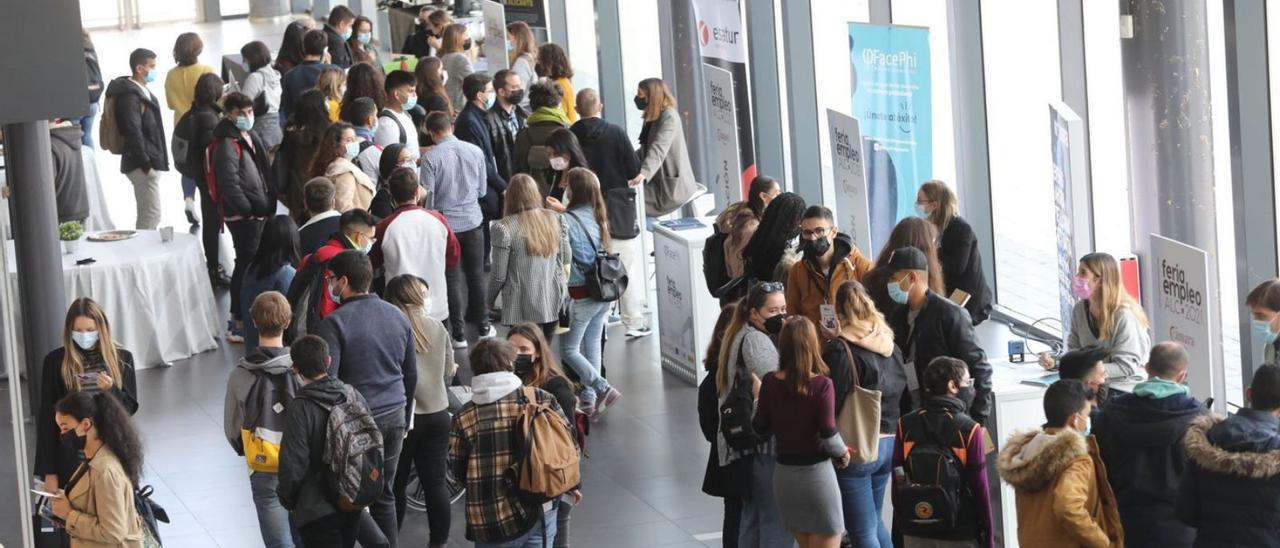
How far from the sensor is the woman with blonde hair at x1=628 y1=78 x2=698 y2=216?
42.1ft

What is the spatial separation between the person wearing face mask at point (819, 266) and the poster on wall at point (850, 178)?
81.3 inches

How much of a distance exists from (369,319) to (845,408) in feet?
6.80

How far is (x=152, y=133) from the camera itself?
15.2 metres

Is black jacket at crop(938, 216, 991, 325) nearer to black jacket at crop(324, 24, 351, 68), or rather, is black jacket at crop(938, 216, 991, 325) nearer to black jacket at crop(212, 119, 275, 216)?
black jacket at crop(212, 119, 275, 216)

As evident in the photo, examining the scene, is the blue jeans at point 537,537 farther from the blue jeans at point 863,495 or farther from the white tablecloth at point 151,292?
the white tablecloth at point 151,292

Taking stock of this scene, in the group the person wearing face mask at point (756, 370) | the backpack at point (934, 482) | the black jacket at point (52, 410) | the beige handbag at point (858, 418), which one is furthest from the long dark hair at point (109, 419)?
the backpack at point (934, 482)

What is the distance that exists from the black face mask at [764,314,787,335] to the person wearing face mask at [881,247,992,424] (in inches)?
25.2

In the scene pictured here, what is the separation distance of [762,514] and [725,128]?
5556 mm

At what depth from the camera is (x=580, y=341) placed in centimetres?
1088

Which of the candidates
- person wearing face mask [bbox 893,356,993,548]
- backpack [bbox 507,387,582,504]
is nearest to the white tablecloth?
backpack [bbox 507,387,582,504]

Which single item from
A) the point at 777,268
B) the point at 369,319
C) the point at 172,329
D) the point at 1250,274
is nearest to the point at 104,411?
the point at 369,319

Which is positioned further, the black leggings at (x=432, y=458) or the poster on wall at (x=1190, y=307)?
the black leggings at (x=432, y=458)

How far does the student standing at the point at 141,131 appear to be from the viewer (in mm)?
14828

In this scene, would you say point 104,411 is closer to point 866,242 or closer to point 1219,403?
point 1219,403
